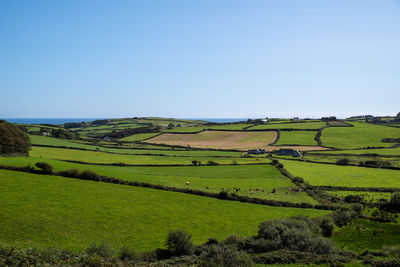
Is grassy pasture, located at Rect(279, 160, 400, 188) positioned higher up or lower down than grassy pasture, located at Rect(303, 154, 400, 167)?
lower down

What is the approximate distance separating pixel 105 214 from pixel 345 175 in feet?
159

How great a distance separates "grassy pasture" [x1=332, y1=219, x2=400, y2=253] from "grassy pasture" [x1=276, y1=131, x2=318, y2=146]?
76.1m

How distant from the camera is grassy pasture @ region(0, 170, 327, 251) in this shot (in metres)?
23.3

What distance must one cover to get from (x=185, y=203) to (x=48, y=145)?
6424 centimetres

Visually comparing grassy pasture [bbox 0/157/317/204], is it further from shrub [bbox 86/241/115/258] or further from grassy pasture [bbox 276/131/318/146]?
grassy pasture [bbox 276/131/318/146]

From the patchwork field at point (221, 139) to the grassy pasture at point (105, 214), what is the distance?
231ft

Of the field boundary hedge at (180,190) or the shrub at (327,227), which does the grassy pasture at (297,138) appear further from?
the shrub at (327,227)

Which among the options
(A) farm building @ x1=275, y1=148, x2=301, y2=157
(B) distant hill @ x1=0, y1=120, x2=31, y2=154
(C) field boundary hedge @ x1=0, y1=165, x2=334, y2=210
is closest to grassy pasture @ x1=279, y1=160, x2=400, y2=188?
(C) field boundary hedge @ x1=0, y1=165, x2=334, y2=210

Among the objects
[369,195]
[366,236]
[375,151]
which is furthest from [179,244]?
[375,151]

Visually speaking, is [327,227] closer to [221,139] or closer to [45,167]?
[45,167]

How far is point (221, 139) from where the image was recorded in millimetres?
120312

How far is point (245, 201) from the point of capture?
3769cm

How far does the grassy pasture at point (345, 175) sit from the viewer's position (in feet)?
162

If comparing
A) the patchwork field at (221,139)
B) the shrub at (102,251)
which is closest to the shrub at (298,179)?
the shrub at (102,251)
